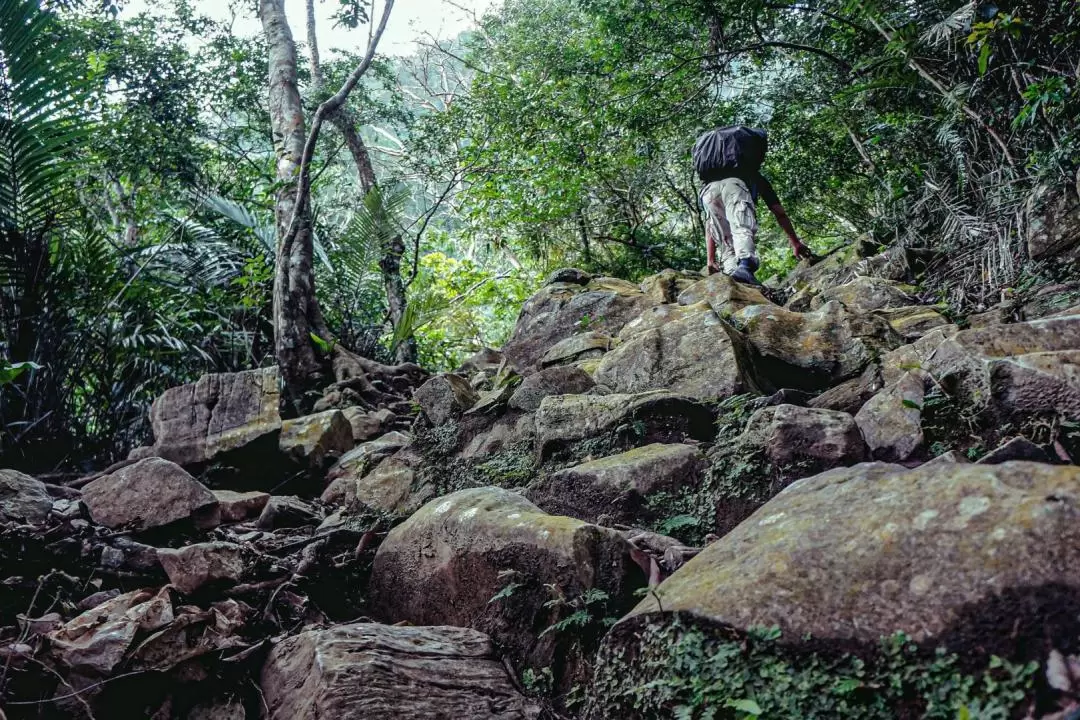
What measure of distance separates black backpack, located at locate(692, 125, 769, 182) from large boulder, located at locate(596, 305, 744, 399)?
2.67 meters

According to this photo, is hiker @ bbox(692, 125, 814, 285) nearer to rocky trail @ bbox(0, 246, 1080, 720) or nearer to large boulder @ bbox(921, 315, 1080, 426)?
rocky trail @ bbox(0, 246, 1080, 720)

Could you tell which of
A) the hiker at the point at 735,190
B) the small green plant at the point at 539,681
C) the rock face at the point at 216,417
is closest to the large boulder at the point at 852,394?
the small green plant at the point at 539,681

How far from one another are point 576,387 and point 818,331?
1.53 metres

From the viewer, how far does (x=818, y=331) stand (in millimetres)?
4824

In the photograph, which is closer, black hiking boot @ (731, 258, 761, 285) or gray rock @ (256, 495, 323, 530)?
gray rock @ (256, 495, 323, 530)

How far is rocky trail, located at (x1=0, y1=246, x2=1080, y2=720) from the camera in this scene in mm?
1844

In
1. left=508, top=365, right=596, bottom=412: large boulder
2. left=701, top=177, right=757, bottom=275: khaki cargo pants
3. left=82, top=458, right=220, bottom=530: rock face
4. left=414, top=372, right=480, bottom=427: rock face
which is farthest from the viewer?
left=701, top=177, right=757, bottom=275: khaki cargo pants

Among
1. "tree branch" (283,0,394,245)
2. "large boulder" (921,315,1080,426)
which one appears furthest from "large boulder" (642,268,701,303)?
"large boulder" (921,315,1080,426)

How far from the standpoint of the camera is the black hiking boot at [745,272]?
6750 millimetres

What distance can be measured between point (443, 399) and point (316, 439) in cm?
90

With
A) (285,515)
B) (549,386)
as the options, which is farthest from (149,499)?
(549,386)

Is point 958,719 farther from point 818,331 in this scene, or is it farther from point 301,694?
point 818,331

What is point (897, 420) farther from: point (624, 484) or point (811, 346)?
point (811, 346)

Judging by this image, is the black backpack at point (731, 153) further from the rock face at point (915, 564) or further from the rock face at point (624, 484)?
the rock face at point (915, 564)
